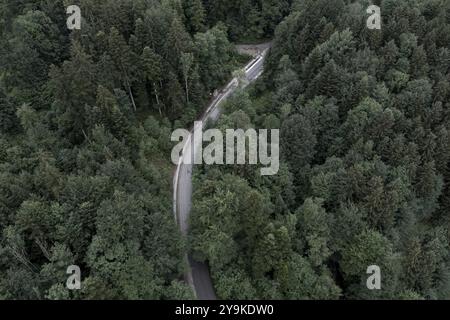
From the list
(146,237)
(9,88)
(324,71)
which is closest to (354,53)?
(324,71)

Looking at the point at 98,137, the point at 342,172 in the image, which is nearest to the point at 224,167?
the point at 342,172

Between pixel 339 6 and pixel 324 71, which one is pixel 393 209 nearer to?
pixel 324 71

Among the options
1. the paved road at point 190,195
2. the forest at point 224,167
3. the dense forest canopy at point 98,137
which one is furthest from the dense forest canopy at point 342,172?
the dense forest canopy at point 98,137

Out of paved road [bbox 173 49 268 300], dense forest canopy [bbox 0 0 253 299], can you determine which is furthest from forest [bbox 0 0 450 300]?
paved road [bbox 173 49 268 300]

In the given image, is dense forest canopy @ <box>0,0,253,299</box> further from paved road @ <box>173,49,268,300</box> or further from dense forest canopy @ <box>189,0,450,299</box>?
dense forest canopy @ <box>189,0,450,299</box>

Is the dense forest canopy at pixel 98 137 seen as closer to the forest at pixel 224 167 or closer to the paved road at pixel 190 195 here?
the forest at pixel 224 167
